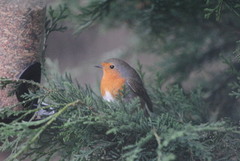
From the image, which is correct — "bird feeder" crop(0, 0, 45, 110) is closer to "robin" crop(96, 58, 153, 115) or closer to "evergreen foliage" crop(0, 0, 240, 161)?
"evergreen foliage" crop(0, 0, 240, 161)

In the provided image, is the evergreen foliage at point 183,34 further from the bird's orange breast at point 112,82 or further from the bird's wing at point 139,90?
the bird's wing at point 139,90

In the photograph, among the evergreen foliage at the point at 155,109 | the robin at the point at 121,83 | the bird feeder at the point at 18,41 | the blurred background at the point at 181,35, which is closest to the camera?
the evergreen foliage at the point at 155,109

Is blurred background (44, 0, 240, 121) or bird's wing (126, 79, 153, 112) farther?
blurred background (44, 0, 240, 121)

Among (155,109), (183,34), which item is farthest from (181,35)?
(155,109)

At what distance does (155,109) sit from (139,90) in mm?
181

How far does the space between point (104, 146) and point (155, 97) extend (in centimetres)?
75

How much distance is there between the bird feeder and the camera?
2.46m

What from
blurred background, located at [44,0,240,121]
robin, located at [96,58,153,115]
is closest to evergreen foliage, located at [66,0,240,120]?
blurred background, located at [44,0,240,121]

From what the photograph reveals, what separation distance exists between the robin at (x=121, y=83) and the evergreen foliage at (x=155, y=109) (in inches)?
3.3

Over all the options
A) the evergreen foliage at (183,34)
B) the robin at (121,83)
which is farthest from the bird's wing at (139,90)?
the evergreen foliage at (183,34)

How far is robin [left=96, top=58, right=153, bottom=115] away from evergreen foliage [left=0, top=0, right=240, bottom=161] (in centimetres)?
8

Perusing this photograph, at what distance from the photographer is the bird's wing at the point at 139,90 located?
262cm

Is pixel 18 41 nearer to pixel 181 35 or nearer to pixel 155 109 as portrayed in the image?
pixel 155 109

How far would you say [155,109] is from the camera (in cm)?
274
